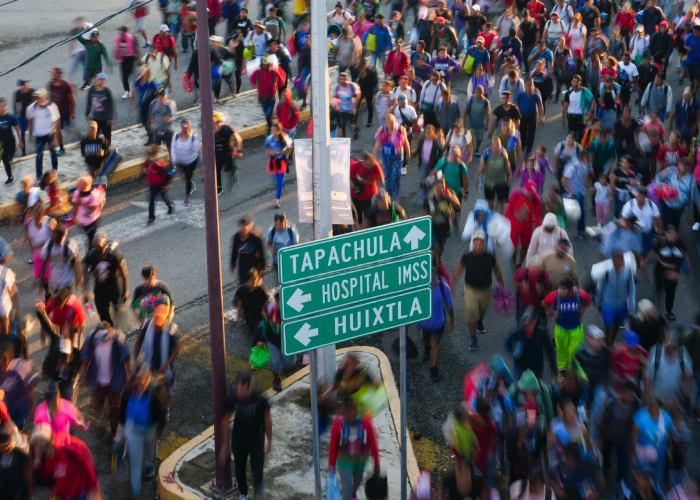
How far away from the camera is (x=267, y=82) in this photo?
699 inches

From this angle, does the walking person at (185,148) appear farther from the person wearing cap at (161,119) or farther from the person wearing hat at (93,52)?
the person wearing hat at (93,52)

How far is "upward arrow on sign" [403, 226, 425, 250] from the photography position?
22.2 feet

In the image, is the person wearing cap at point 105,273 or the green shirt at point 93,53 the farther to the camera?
the green shirt at point 93,53

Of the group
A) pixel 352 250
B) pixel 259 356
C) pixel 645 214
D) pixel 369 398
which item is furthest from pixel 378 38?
pixel 352 250

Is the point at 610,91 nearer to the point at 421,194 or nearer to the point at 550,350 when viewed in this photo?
the point at 421,194

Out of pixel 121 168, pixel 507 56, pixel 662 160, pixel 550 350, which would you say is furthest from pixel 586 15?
pixel 550 350

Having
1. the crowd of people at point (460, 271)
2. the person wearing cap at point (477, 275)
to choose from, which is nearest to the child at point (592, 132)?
the crowd of people at point (460, 271)

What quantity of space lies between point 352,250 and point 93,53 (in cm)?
1448

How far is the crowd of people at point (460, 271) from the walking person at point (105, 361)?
0.02m

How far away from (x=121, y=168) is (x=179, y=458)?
879 centimetres

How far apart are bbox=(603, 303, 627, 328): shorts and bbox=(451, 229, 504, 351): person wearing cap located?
132 centimetres

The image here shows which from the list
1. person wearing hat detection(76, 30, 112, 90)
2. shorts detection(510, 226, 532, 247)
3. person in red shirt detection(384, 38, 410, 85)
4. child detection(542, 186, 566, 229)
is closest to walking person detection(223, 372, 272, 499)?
shorts detection(510, 226, 532, 247)

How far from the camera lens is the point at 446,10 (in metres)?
23.1

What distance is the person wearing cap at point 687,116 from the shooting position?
1589cm
